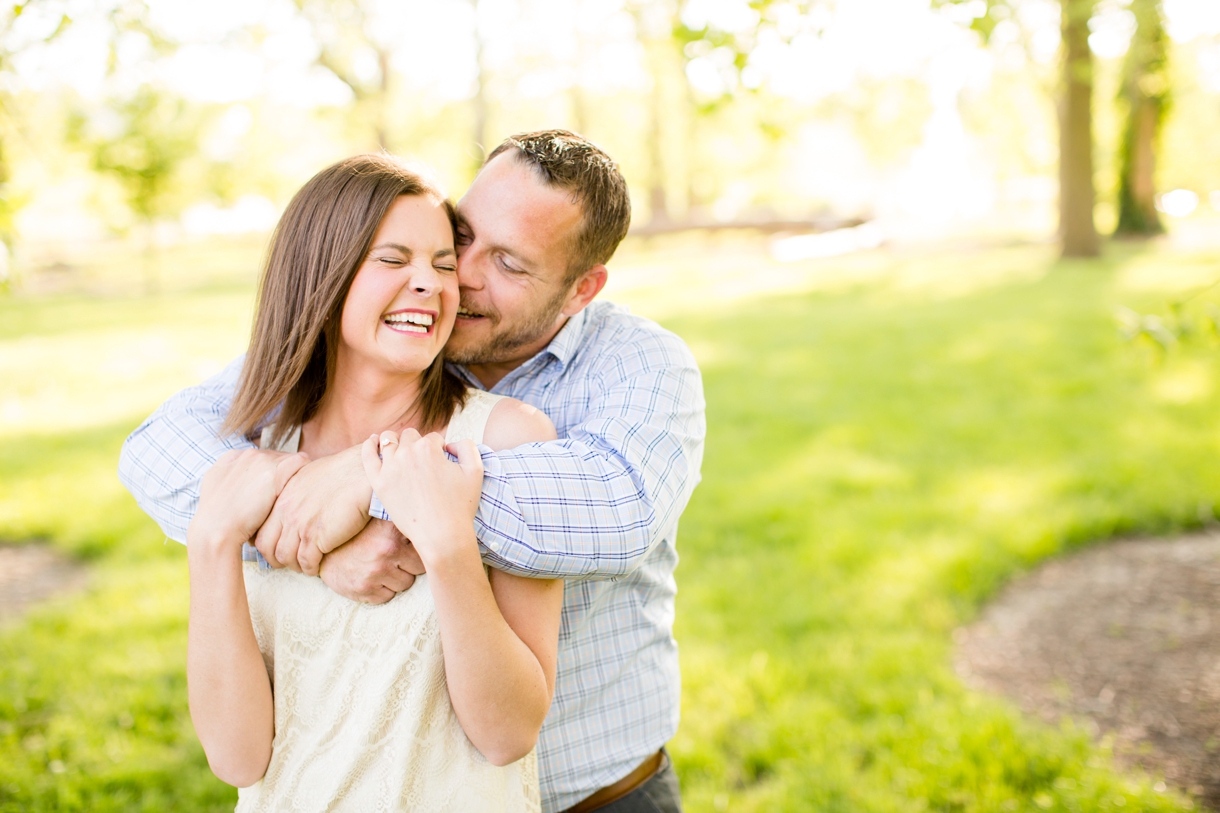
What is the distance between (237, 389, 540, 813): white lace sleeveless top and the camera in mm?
1509

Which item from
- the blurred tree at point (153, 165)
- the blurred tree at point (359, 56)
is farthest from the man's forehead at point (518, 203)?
the blurred tree at point (359, 56)

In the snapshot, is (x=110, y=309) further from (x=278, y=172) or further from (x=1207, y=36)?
(x=1207, y=36)

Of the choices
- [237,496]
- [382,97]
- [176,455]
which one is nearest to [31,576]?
[176,455]

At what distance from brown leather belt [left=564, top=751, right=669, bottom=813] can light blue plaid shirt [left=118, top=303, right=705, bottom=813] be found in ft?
0.11

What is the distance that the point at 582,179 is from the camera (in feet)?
Result: 6.46

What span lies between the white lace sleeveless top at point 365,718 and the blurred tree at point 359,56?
22088 millimetres

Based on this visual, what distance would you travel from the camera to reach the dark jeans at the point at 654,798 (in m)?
1.88

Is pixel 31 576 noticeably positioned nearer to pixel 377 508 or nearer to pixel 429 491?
pixel 377 508

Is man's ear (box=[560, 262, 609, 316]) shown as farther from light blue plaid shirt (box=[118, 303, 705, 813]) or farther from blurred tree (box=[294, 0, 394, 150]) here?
blurred tree (box=[294, 0, 394, 150])

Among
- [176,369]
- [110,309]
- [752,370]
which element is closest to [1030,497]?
[752,370]

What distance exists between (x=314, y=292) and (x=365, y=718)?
78 cm

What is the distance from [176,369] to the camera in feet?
33.6

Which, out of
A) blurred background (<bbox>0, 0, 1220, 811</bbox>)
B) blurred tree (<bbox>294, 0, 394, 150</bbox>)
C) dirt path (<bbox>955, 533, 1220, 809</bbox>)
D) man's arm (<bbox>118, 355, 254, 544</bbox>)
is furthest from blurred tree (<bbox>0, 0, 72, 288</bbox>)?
blurred tree (<bbox>294, 0, 394, 150</bbox>)

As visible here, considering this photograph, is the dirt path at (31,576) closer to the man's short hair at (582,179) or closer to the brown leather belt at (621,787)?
the brown leather belt at (621,787)
